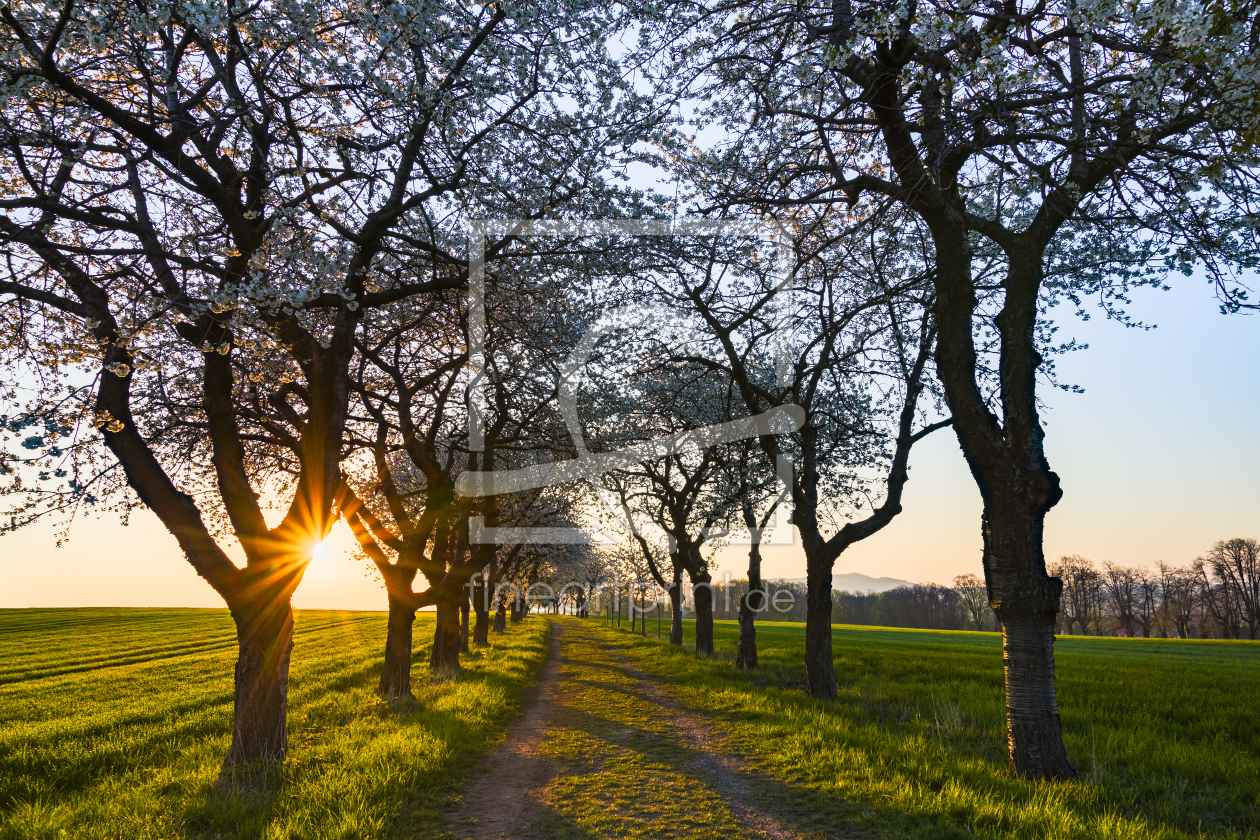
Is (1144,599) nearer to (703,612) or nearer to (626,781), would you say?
(703,612)

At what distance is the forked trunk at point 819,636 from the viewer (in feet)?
46.5

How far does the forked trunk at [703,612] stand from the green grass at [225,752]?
23.7ft

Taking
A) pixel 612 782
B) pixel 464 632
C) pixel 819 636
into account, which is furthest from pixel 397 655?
pixel 464 632

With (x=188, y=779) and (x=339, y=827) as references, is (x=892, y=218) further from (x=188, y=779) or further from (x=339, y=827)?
(x=188, y=779)

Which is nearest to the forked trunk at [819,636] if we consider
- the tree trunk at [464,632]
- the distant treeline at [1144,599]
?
the tree trunk at [464,632]

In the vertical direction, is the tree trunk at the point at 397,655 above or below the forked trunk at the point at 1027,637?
below

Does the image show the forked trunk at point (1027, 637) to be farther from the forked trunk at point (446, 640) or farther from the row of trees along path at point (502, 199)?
the forked trunk at point (446, 640)

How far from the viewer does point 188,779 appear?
7801 mm

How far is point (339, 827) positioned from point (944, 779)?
22.4 ft

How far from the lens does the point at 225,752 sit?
31.2ft

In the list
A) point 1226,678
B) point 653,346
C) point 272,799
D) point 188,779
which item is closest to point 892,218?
point 653,346

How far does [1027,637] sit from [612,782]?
5.81m

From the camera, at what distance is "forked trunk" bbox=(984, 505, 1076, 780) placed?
24.8ft

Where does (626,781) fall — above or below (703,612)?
above
